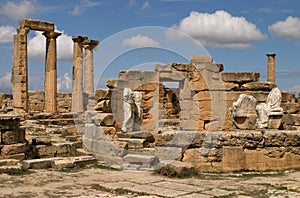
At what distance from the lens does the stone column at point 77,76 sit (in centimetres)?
2723

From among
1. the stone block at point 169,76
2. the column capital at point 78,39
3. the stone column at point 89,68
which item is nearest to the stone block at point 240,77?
the stone block at point 169,76

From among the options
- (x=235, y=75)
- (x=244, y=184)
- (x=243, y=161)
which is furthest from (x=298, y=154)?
(x=235, y=75)

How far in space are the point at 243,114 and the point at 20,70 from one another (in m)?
14.7

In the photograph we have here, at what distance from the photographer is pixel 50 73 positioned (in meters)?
24.4

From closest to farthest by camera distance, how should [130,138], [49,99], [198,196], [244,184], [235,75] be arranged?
[198,196] < [244,184] < [130,138] < [235,75] < [49,99]

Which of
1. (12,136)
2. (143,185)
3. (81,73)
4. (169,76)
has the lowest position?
(143,185)

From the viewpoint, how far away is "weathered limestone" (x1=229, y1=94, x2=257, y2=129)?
11.9 m

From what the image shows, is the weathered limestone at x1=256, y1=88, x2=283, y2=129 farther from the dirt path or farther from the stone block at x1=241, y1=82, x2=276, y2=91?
the dirt path

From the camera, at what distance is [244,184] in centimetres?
777

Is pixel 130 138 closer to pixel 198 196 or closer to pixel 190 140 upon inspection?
pixel 190 140

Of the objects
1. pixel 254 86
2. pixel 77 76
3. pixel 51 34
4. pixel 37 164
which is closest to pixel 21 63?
pixel 51 34

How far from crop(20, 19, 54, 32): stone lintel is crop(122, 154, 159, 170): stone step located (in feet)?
48.3

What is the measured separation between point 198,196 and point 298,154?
3.80m

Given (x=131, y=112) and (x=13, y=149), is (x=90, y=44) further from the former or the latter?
(x=13, y=149)
